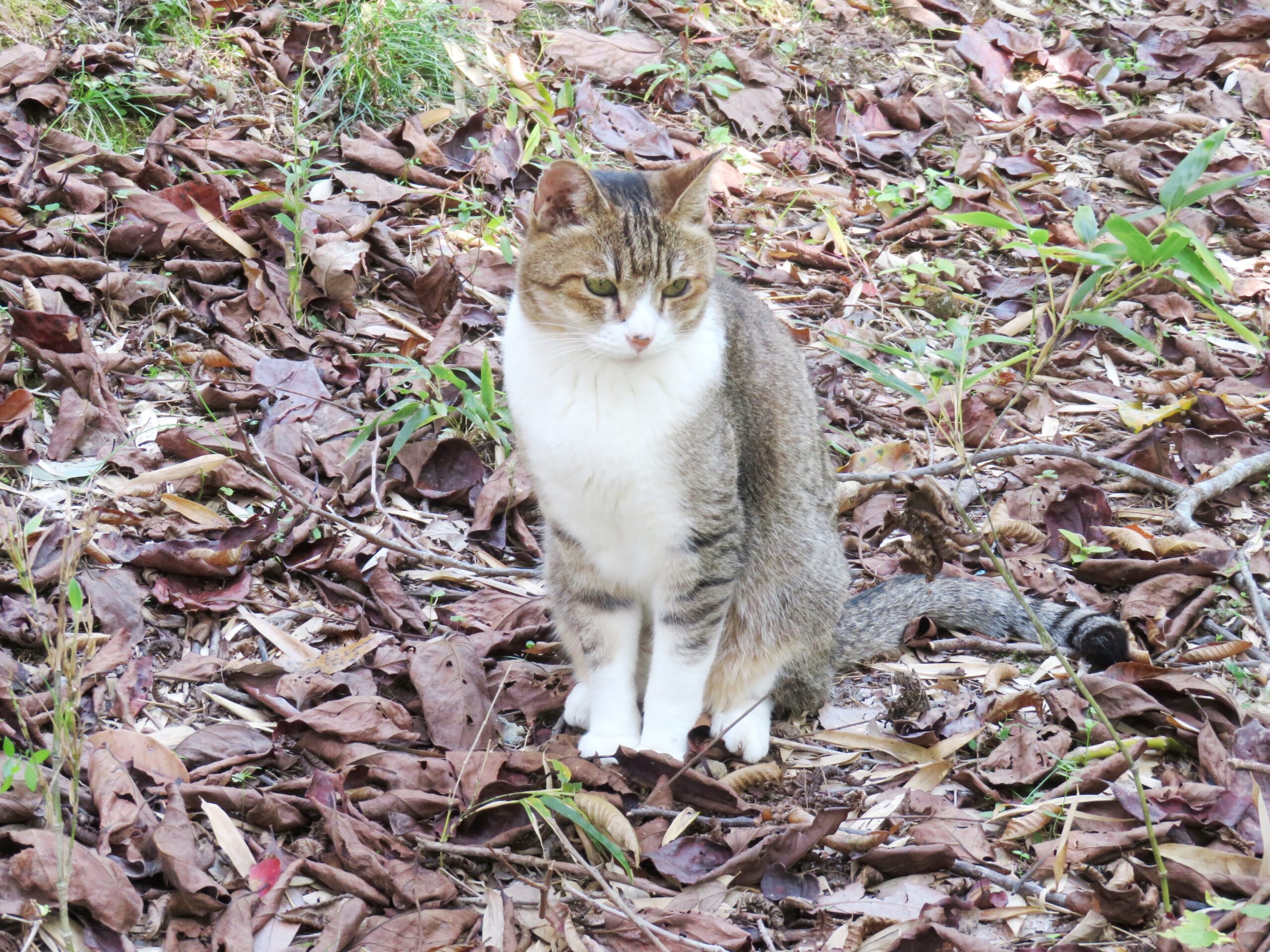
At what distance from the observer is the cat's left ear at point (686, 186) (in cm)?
356

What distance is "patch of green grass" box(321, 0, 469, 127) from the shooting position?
593cm

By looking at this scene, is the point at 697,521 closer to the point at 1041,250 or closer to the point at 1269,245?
the point at 1041,250

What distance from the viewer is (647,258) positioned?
137 inches

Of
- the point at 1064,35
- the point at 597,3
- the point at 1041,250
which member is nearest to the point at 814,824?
the point at 1041,250

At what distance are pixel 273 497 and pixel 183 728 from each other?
3.64 feet

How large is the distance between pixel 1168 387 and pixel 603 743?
3.36 metres

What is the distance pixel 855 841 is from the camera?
3.20m

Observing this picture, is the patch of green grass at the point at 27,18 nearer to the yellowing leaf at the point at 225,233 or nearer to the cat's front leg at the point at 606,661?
the yellowing leaf at the point at 225,233

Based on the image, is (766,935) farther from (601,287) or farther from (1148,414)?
(1148,414)

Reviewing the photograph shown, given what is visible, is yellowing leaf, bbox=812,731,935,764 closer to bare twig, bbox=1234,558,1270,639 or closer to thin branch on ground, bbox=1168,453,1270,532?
bare twig, bbox=1234,558,1270,639

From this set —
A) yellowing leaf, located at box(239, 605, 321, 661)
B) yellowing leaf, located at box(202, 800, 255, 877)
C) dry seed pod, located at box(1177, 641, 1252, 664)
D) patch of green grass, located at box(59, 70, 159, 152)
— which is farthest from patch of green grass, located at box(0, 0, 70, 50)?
dry seed pod, located at box(1177, 641, 1252, 664)

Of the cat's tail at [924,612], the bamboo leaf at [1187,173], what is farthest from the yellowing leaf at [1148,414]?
the bamboo leaf at [1187,173]

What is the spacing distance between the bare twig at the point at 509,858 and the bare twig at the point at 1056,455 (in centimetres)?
187

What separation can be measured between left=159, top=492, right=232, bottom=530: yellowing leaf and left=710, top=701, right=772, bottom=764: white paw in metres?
1.92
